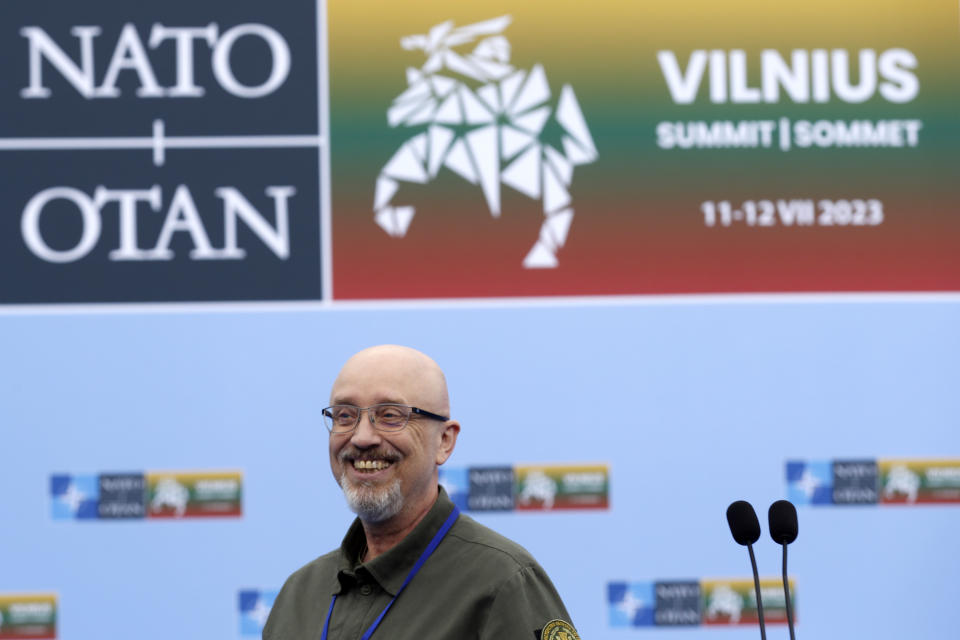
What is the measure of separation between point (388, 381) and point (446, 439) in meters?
0.15

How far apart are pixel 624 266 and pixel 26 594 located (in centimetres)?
202

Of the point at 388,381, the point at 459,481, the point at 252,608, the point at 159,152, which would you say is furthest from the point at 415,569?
the point at 159,152

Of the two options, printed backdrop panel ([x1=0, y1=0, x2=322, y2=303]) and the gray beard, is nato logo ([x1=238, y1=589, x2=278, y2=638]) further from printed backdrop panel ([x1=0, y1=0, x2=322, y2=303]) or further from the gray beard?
the gray beard

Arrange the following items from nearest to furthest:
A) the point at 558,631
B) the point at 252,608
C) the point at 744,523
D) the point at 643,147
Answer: the point at 558,631 → the point at 744,523 → the point at 252,608 → the point at 643,147

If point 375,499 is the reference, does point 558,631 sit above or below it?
below

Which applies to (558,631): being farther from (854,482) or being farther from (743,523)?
(854,482)

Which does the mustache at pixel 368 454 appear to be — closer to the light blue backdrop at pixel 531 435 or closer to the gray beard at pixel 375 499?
the gray beard at pixel 375 499

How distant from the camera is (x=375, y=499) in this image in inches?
62.1

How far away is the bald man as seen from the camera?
149cm

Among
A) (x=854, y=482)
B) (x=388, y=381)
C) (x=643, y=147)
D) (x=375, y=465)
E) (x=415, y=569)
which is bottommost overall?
(x=854, y=482)

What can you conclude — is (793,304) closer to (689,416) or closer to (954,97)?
(689,416)

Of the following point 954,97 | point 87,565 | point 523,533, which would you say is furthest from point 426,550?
point 954,97

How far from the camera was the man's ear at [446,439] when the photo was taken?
1659 millimetres

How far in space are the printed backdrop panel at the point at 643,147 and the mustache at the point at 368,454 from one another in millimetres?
1809
